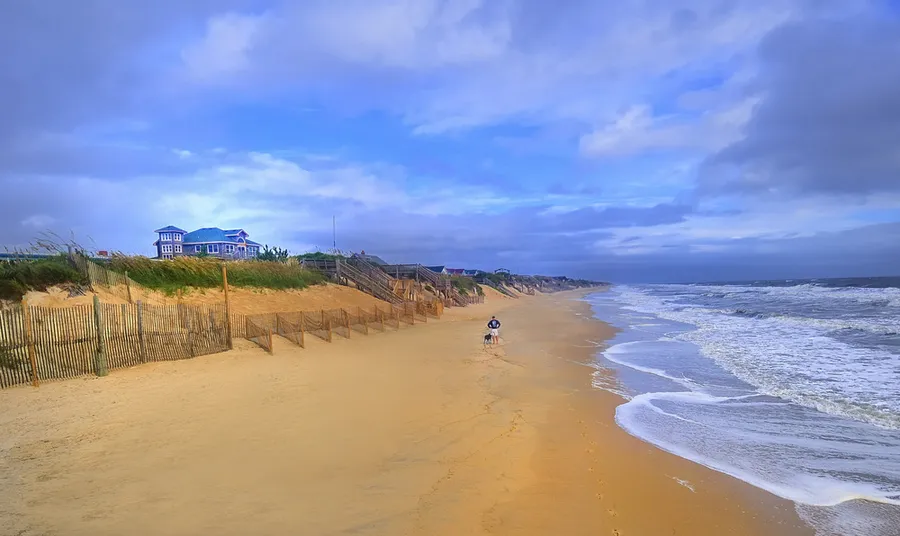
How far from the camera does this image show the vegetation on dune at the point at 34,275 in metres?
12.9

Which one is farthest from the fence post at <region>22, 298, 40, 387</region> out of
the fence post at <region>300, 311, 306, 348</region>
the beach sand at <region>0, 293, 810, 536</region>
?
the fence post at <region>300, 311, 306, 348</region>

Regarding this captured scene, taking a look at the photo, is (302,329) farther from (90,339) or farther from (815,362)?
(815,362)

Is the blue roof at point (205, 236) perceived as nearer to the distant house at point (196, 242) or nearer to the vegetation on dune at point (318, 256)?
the distant house at point (196, 242)

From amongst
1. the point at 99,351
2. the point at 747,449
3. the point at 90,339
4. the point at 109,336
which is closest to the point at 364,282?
the point at 109,336

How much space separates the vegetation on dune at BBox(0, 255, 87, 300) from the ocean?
1537 cm

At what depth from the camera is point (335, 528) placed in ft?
15.2

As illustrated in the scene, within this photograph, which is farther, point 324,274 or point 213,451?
point 324,274

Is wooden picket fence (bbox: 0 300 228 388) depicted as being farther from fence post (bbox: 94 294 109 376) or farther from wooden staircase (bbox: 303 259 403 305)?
wooden staircase (bbox: 303 259 403 305)

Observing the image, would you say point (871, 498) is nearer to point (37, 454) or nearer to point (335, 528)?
point (335, 528)

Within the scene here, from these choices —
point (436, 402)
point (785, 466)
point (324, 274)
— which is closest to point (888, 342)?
point (785, 466)

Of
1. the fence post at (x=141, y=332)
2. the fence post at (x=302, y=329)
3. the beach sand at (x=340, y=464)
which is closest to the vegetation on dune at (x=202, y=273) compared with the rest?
the fence post at (x=302, y=329)

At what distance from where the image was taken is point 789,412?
350 inches

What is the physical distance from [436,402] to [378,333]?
11341 mm

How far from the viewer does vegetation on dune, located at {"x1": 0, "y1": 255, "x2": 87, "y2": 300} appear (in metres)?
12.9
